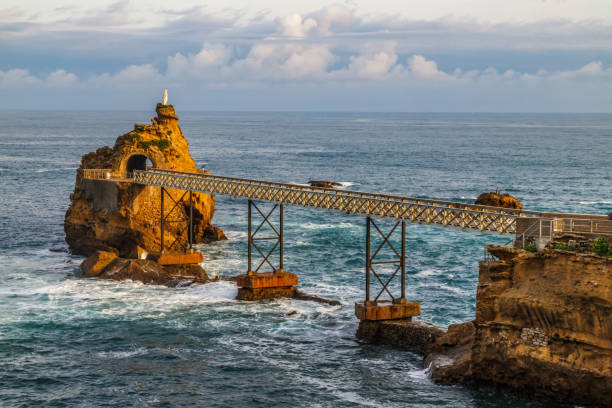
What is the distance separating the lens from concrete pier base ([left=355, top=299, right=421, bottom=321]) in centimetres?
3994

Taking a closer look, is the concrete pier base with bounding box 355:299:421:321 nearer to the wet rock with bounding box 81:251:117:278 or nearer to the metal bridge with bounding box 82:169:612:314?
the metal bridge with bounding box 82:169:612:314

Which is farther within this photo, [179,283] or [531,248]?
[179,283]

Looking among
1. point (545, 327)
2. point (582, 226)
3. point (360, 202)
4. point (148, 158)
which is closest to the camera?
point (545, 327)

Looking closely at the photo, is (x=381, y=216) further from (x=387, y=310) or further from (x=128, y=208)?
(x=128, y=208)

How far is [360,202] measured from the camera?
43.3 meters

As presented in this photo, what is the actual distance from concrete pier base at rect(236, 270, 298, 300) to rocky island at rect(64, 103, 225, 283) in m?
5.68

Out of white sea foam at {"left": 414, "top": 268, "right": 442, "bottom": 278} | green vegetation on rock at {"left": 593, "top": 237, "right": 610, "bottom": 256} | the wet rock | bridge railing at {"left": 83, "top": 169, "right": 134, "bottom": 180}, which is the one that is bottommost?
white sea foam at {"left": 414, "top": 268, "right": 442, "bottom": 278}

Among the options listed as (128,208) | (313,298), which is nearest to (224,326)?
(313,298)

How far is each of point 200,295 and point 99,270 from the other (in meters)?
9.42

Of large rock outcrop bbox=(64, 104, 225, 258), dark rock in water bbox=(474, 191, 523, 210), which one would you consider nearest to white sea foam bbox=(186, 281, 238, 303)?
large rock outcrop bbox=(64, 104, 225, 258)

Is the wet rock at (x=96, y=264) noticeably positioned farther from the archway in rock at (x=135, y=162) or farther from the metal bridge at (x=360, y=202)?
the archway in rock at (x=135, y=162)

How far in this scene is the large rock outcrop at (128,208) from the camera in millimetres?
61188

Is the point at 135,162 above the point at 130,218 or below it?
above

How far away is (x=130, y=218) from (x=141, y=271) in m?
8.93
